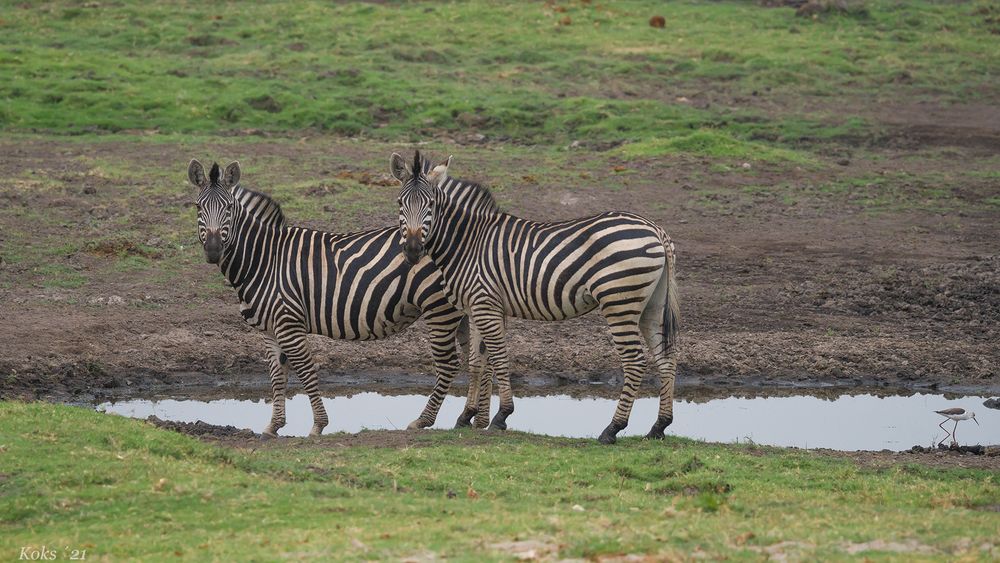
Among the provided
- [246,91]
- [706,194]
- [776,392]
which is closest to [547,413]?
[776,392]

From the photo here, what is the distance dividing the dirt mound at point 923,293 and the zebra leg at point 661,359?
5705 millimetres

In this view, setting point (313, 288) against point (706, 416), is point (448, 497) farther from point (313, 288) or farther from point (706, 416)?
point (706, 416)

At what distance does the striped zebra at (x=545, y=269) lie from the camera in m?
11.9

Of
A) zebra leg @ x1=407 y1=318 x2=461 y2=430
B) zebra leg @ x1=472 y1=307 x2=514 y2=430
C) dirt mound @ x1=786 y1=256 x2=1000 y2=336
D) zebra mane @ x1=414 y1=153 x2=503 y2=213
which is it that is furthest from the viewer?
dirt mound @ x1=786 y1=256 x2=1000 y2=336

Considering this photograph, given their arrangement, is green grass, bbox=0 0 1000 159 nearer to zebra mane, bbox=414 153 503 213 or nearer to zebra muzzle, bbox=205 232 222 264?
zebra mane, bbox=414 153 503 213

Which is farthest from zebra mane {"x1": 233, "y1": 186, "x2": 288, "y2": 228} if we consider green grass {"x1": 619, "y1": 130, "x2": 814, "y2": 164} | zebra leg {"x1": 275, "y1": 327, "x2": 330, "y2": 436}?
green grass {"x1": 619, "y1": 130, "x2": 814, "y2": 164}

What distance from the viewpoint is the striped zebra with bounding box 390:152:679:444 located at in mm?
11898

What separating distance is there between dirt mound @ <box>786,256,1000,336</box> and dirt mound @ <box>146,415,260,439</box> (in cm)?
819

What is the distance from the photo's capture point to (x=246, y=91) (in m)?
27.6

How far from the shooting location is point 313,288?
13008mm

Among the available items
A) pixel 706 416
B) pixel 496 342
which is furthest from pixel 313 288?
pixel 706 416

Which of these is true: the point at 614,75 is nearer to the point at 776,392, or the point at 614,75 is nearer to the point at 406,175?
the point at 776,392

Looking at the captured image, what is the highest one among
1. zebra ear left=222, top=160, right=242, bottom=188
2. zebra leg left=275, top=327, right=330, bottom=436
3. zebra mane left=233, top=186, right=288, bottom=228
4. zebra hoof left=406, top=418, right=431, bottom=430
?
zebra ear left=222, top=160, right=242, bottom=188

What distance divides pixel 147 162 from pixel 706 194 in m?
9.53
